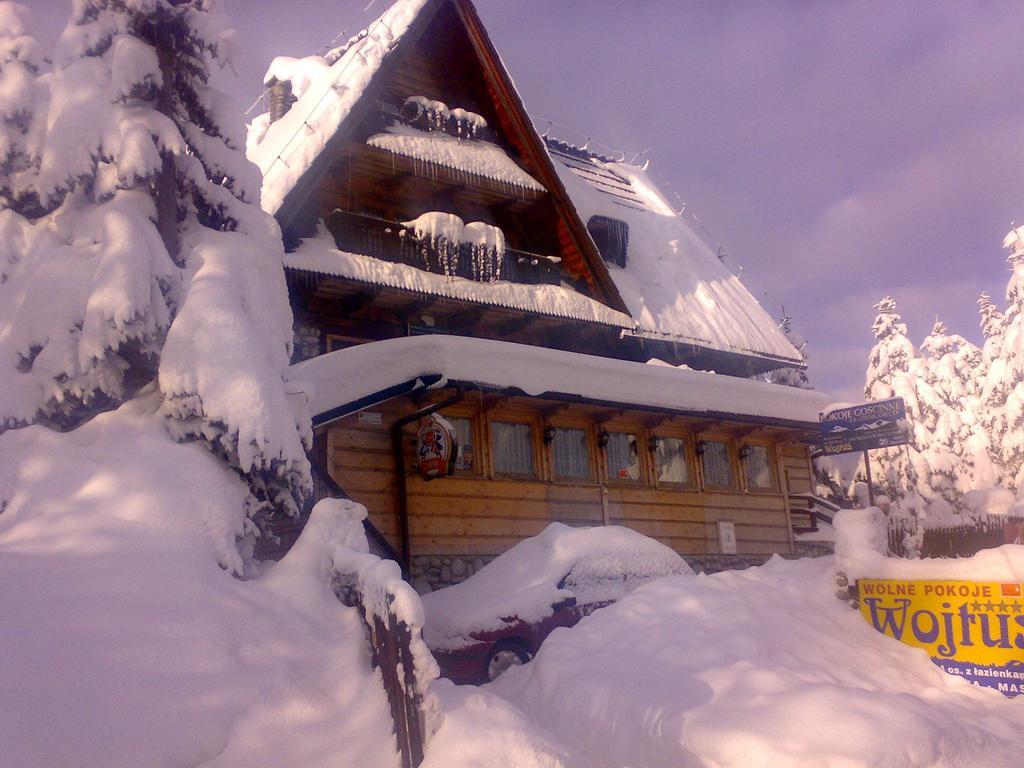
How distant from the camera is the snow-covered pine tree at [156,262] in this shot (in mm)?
5703

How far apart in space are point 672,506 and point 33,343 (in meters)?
11.4

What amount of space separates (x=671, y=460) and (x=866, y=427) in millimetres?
3487

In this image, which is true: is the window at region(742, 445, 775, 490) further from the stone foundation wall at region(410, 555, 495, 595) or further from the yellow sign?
the yellow sign

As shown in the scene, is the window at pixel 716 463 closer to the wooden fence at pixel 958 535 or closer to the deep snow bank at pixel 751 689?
the deep snow bank at pixel 751 689

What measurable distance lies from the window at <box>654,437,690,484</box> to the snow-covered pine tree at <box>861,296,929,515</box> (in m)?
16.4

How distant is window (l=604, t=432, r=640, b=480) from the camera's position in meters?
14.3

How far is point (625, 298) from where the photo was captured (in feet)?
55.2

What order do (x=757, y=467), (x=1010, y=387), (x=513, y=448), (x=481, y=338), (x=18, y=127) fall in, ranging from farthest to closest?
1. (x=1010, y=387)
2. (x=757, y=467)
3. (x=513, y=448)
4. (x=481, y=338)
5. (x=18, y=127)

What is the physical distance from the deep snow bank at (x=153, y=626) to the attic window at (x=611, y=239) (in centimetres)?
1411

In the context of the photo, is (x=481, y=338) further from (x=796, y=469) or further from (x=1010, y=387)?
(x=1010, y=387)

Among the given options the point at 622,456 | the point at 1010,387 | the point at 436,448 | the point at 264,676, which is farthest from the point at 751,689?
the point at 1010,387

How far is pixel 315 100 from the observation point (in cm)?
1567

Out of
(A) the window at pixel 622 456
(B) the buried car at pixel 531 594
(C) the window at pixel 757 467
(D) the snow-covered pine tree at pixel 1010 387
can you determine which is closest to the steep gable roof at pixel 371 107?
(A) the window at pixel 622 456

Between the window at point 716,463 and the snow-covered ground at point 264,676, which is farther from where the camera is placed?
the window at point 716,463
